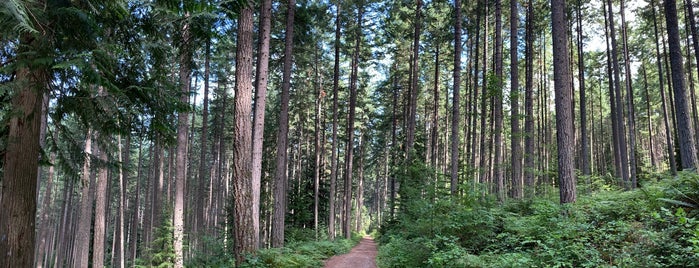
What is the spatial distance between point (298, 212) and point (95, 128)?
17708mm

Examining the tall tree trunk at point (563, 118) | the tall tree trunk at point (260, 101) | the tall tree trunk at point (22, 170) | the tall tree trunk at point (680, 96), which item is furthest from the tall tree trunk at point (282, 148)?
the tall tree trunk at point (680, 96)

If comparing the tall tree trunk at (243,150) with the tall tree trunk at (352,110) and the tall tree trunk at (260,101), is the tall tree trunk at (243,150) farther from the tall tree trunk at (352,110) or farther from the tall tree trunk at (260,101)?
the tall tree trunk at (352,110)

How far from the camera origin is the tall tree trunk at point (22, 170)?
5.33m

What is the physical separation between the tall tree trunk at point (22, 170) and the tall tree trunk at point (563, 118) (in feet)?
32.1

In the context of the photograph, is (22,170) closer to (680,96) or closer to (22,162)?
(22,162)

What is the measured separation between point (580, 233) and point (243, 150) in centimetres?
635

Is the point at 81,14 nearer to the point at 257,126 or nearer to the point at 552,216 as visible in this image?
the point at 257,126

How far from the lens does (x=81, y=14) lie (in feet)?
15.8

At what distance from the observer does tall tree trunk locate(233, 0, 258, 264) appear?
733cm

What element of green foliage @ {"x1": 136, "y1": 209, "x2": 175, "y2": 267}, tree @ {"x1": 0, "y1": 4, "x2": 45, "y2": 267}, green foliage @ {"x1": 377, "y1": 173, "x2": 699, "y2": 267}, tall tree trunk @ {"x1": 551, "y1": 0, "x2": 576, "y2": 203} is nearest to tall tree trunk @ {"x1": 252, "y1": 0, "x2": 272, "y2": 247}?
green foliage @ {"x1": 136, "y1": 209, "x2": 175, "y2": 267}

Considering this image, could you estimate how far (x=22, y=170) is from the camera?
18.3 feet

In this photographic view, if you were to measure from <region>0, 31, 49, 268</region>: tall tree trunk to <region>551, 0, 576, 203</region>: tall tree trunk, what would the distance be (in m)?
9.79

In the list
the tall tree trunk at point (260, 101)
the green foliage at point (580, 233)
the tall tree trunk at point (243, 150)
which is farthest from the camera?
the tall tree trunk at point (260, 101)

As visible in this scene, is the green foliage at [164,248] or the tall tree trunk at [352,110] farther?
the tall tree trunk at [352,110]
